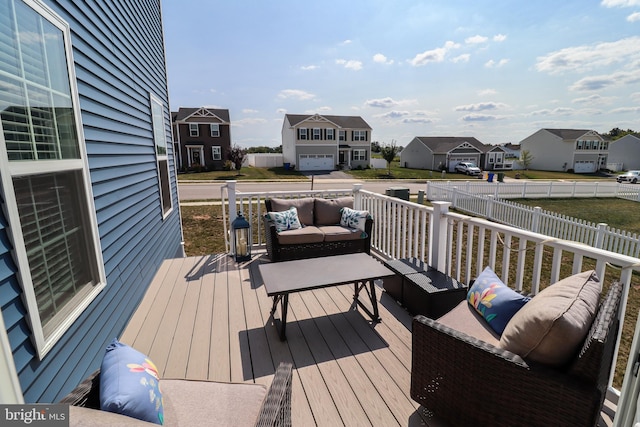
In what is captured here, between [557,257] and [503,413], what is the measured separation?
3.96 ft

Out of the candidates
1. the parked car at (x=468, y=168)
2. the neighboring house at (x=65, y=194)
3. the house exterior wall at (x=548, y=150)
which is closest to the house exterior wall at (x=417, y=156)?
the parked car at (x=468, y=168)

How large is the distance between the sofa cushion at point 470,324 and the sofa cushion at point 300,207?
2.95m

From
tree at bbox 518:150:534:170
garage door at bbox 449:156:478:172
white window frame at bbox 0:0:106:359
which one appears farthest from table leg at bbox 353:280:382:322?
tree at bbox 518:150:534:170

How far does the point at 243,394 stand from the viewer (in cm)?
144

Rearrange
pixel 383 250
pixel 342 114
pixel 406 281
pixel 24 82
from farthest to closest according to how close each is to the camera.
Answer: pixel 342 114, pixel 383 250, pixel 406 281, pixel 24 82

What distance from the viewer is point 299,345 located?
258 cm

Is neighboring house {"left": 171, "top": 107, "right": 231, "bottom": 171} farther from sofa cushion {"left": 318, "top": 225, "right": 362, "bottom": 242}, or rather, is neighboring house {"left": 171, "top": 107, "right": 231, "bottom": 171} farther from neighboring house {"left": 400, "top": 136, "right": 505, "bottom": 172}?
sofa cushion {"left": 318, "top": 225, "right": 362, "bottom": 242}

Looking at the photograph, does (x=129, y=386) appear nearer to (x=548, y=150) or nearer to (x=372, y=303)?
(x=372, y=303)

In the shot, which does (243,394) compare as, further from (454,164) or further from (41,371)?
(454,164)

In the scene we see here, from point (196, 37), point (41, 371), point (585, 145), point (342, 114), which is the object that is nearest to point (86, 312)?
point (41, 371)

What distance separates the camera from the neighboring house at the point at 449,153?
33906 mm

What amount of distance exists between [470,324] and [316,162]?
28364 mm

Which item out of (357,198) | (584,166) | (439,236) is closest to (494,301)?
(439,236)
